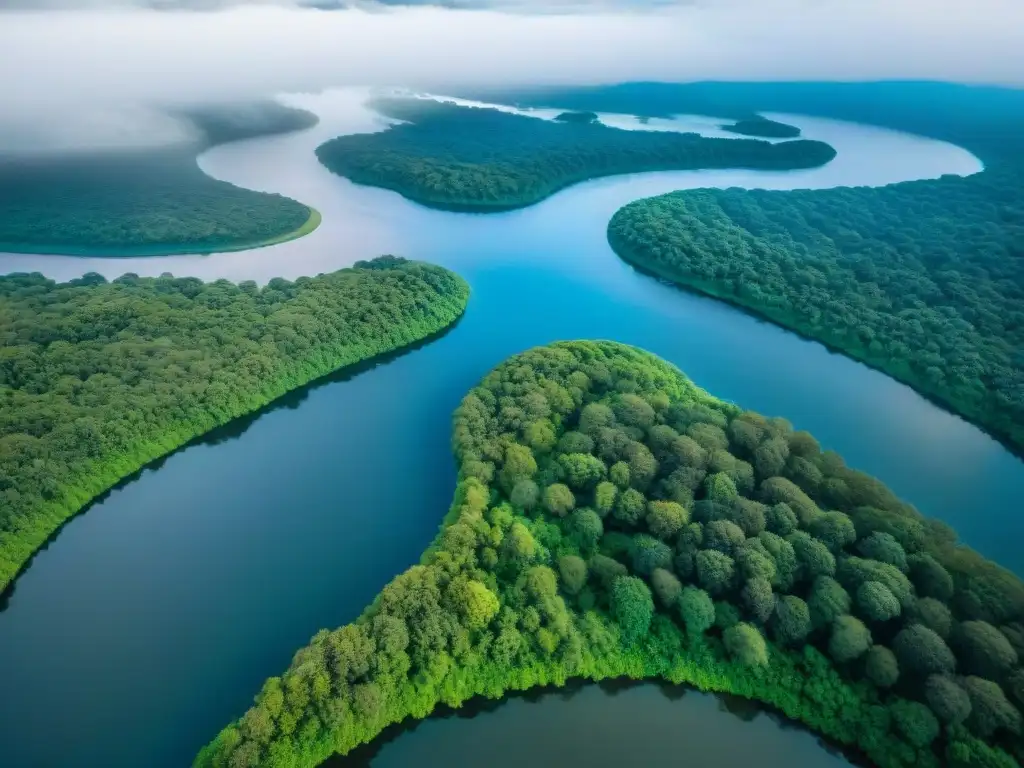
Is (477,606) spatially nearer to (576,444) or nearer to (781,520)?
(576,444)

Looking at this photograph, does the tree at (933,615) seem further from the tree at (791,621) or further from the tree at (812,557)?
the tree at (791,621)

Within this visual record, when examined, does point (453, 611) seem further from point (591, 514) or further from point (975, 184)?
point (975, 184)

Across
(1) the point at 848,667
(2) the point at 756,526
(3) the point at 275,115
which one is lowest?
(3) the point at 275,115

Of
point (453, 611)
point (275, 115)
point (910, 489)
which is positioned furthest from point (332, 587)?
point (275, 115)

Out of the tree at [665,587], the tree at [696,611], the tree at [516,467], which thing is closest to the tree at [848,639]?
the tree at [696,611]

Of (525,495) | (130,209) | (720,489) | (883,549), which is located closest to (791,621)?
(883,549)

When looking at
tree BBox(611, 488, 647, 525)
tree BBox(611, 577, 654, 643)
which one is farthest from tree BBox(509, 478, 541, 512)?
tree BBox(611, 577, 654, 643)
